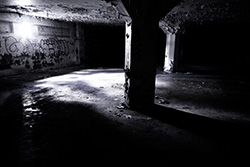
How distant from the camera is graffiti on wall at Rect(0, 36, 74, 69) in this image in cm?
880

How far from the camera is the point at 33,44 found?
10.1m

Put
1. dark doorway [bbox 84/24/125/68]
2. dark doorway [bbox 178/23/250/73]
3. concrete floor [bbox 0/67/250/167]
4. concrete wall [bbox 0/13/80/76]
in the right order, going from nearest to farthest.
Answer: concrete floor [bbox 0/67/250/167] → concrete wall [bbox 0/13/80/76] → dark doorway [bbox 84/24/125/68] → dark doorway [bbox 178/23/250/73]

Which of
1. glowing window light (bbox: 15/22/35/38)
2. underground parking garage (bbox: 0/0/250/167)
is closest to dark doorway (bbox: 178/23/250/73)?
underground parking garage (bbox: 0/0/250/167)

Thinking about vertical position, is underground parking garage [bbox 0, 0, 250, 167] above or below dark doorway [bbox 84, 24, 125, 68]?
below

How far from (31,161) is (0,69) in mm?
7953

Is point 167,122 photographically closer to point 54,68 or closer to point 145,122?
point 145,122

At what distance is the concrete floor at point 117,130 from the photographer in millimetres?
2736

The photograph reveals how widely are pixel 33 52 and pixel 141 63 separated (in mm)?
8367

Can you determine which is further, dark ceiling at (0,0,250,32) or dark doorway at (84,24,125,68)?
dark doorway at (84,24,125,68)

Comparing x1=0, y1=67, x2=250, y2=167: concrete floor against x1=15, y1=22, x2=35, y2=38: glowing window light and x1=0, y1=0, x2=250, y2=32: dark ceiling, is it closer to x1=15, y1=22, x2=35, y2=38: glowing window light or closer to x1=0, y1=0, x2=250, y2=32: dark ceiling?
x1=0, y1=0, x2=250, y2=32: dark ceiling

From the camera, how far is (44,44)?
10.9m

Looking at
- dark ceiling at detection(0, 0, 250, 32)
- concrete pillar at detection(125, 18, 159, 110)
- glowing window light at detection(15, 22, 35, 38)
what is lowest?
concrete pillar at detection(125, 18, 159, 110)

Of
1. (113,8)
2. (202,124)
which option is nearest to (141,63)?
(202,124)

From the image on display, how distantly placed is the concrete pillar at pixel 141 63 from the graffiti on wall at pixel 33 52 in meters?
7.40
